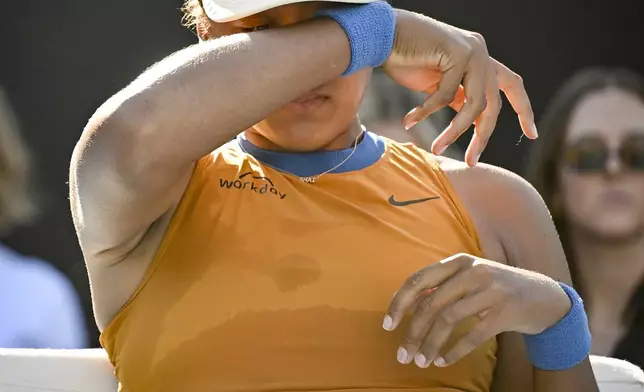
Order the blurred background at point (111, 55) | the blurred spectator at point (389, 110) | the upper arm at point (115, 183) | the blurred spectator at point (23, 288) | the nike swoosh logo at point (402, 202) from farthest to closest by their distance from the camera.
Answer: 1. the blurred background at point (111, 55)
2. the blurred spectator at point (389, 110)
3. the blurred spectator at point (23, 288)
4. the nike swoosh logo at point (402, 202)
5. the upper arm at point (115, 183)

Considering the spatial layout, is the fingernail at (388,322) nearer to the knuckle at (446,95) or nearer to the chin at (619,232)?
the knuckle at (446,95)

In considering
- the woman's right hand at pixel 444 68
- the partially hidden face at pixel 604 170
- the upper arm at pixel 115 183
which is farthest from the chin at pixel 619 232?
the upper arm at pixel 115 183

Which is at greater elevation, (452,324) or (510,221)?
(452,324)

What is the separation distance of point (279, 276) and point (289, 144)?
10.4 inches

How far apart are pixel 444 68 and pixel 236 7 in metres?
0.32

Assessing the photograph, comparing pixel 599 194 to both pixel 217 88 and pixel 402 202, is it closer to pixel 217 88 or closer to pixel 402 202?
pixel 402 202

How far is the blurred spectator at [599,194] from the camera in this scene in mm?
3195

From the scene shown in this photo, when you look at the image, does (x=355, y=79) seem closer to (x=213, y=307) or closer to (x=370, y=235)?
(x=370, y=235)

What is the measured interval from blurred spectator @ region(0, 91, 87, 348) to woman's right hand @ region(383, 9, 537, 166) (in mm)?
1729

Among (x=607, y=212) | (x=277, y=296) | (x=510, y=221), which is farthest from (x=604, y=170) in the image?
(x=277, y=296)

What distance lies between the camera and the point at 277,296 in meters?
1.48

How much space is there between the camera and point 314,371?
1469 millimetres

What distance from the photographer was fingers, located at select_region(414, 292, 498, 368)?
1.29m

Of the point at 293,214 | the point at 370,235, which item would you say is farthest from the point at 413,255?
the point at 293,214
